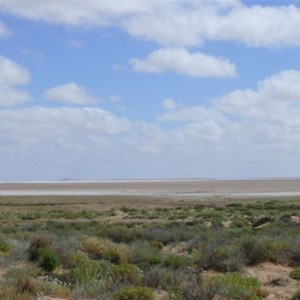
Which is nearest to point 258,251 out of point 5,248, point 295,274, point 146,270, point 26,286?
point 295,274

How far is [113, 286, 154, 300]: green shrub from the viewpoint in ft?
33.9

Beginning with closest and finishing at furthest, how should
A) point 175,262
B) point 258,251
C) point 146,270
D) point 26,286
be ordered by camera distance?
point 26,286 < point 146,270 < point 175,262 < point 258,251

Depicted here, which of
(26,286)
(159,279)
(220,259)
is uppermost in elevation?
(26,286)

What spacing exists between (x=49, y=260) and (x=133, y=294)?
4.58 m

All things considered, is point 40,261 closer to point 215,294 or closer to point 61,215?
point 215,294

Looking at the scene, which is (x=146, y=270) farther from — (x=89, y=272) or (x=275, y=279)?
(x=275, y=279)

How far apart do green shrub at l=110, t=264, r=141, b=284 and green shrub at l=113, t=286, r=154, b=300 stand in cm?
144

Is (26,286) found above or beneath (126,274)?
above

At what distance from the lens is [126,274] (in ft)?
41.9

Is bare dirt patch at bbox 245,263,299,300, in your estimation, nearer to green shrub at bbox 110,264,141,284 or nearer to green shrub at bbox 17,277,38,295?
green shrub at bbox 110,264,141,284

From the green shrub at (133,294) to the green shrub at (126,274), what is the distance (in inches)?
56.5

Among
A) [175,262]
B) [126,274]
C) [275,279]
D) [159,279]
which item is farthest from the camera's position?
[175,262]

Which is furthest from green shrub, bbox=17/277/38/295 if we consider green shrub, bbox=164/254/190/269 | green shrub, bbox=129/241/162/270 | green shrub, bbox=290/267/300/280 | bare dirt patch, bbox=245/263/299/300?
green shrub, bbox=290/267/300/280

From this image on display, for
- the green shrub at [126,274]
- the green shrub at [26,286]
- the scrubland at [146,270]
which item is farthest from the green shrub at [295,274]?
the green shrub at [26,286]
